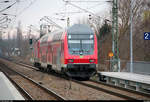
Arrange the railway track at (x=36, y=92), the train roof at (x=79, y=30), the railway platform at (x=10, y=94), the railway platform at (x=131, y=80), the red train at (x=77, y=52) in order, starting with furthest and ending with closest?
the train roof at (x=79, y=30)
the red train at (x=77, y=52)
the railway platform at (x=131, y=80)
the railway track at (x=36, y=92)
the railway platform at (x=10, y=94)

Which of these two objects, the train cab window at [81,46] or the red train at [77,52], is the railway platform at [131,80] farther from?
the train cab window at [81,46]

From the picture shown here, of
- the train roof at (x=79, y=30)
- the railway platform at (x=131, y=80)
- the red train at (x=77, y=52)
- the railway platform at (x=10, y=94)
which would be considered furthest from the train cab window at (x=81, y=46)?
the railway platform at (x=10, y=94)

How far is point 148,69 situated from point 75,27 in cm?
554

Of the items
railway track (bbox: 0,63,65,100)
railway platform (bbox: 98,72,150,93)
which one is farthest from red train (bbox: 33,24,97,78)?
railway track (bbox: 0,63,65,100)

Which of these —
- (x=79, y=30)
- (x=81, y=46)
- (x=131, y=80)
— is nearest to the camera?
(x=131, y=80)

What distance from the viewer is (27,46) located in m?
81.2

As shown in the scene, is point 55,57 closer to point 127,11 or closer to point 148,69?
point 148,69

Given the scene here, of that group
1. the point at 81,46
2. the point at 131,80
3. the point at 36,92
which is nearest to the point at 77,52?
the point at 81,46

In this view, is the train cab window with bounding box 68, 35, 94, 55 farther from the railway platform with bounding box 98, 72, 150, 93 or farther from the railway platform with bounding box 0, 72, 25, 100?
the railway platform with bounding box 0, 72, 25, 100

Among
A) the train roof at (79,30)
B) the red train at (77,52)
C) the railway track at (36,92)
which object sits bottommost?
the railway track at (36,92)

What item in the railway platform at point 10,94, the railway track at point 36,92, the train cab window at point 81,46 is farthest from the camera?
the train cab window at point 81,46

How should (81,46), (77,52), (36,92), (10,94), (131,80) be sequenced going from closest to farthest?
1. (10,94)
2. (36,92)
3. (131,80)
4. (77,52)
5. (81,46)

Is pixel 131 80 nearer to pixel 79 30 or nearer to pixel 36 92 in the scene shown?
pixel 36 92

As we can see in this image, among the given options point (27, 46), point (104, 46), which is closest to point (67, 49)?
point (104, 46)
